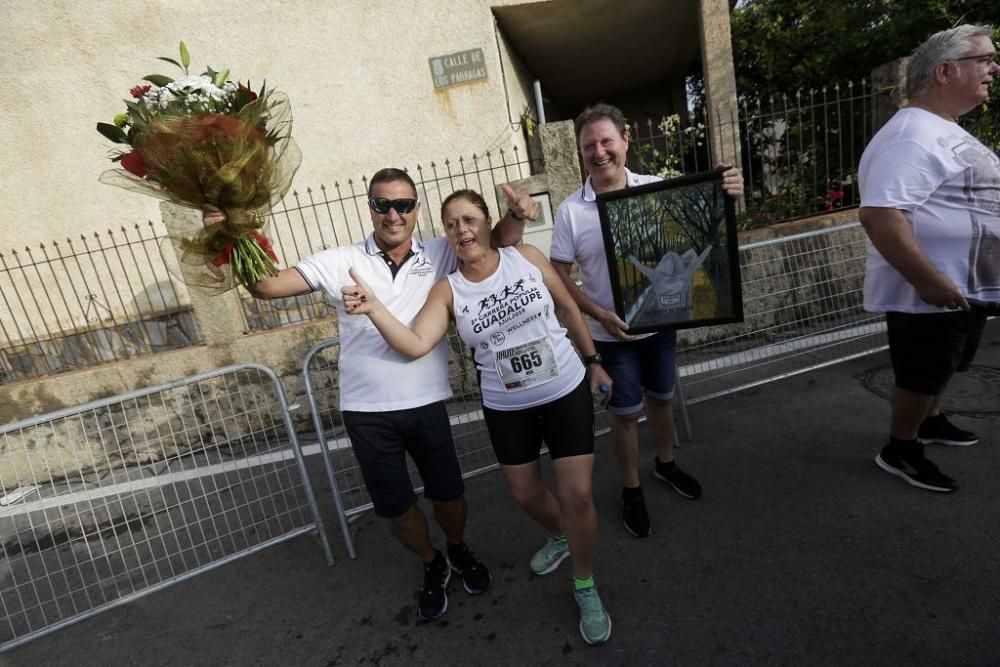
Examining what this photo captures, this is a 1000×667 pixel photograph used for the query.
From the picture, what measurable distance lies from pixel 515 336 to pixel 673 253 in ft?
3.08

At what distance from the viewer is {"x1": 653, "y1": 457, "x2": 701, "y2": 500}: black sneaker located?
9.71 ft

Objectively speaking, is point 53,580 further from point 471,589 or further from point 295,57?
point 295,57

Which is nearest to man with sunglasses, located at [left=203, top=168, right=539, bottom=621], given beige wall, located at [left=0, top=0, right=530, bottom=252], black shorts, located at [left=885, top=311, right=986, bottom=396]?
black shorts, located at [left=885, top=311, right=986, bottom=396]

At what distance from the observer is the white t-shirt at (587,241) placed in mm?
2539

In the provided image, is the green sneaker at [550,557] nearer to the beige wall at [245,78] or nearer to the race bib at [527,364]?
the race bib at [527,364]

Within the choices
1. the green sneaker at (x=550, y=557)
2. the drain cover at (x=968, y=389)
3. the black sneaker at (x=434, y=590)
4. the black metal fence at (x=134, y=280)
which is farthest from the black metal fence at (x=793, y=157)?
the black sneaker at (x=434, y=590)

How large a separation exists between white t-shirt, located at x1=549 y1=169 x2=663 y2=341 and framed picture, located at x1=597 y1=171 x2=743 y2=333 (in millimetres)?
89

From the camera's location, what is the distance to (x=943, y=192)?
2316 millimetres

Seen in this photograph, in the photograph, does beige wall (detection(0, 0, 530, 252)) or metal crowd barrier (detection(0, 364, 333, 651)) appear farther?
beige wall (detection(0, 0, 530, 252))

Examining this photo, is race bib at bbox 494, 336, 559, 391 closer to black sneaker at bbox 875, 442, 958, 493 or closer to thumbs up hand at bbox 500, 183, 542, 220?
thumbs up hand at bbox 500, 183, 542, 220

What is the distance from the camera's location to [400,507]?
7.95 ft

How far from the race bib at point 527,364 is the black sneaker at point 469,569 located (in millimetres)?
1065

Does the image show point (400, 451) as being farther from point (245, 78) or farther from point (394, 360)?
point (245, 78)

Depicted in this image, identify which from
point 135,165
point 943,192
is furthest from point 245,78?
point 943,192
